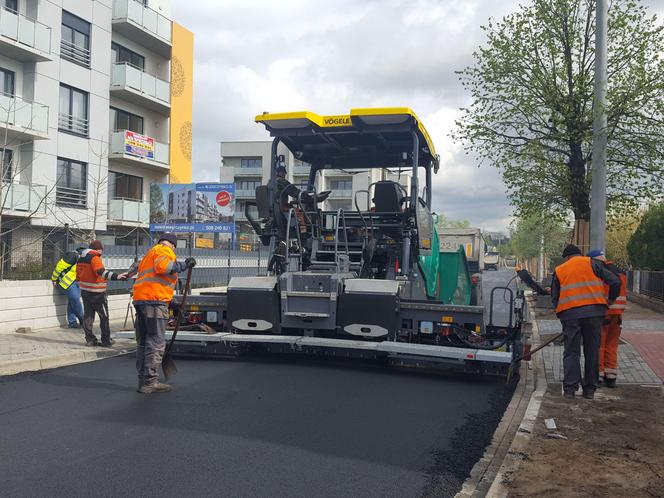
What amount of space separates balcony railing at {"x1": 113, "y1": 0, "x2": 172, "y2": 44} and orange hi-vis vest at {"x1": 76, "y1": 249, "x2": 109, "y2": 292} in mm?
17736

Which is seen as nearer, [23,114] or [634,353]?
[634,353]

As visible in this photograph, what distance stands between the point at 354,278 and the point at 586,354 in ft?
9.31

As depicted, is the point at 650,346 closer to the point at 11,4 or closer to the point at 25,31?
the point at 25,31

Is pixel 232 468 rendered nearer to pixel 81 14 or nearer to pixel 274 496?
pixel 274 496

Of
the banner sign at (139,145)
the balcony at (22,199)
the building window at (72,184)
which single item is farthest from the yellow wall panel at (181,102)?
the balcony at (22,199)

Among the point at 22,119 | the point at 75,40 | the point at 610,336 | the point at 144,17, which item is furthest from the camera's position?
the point at 144,17

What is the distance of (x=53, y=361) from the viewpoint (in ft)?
28.7

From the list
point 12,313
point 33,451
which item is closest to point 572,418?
point 33,451

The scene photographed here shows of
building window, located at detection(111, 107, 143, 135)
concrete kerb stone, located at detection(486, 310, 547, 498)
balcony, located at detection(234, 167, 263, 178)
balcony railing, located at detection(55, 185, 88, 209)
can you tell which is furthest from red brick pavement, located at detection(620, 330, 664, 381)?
balcony, located at detection(234, 167, 263, 178)

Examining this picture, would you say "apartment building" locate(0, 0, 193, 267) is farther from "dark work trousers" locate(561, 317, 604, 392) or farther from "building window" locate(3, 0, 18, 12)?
"dark work trousers" locate(561, 317, 604, 392)

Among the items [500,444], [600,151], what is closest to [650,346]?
[600,151]

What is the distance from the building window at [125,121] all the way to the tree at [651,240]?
20.2 meters

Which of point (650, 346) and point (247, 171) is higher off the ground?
point (247, 171)

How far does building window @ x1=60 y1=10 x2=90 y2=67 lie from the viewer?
22.7m
